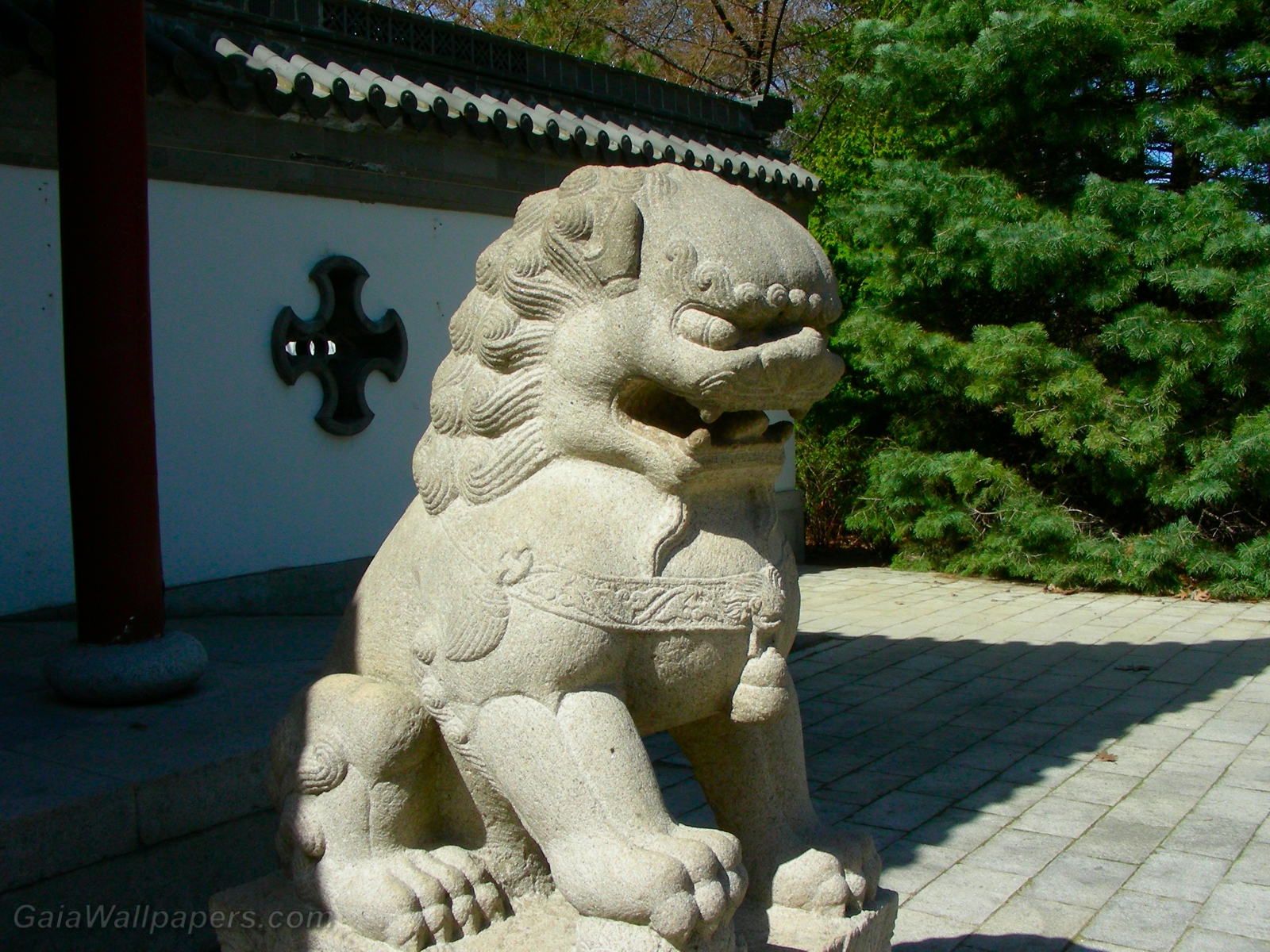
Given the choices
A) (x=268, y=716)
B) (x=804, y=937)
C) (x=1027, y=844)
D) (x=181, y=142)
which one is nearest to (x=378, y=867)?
(x=804, y=937)

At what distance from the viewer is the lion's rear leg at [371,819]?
5.92 feet

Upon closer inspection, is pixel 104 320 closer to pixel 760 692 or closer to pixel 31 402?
pixel 31 402

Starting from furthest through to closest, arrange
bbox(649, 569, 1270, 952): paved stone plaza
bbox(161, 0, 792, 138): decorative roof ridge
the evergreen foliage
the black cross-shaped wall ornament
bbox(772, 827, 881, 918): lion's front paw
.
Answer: the evergreen foliage → bbox(161, 0, 792, 138): decorative roof ridge → the black cross-shaped wall ornament → bbox(649, 569, 1270, 952): paved stone plaza → bbox(772, 827, 881, 918): lion's front paw

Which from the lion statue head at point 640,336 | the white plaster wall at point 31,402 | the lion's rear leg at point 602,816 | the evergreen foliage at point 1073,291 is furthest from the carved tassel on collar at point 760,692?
the evergreen foliage at point 1073,291

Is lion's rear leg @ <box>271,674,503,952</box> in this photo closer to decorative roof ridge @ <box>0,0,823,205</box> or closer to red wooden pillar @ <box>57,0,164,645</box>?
red wooden pillar @ <box>57,0,164,645</box>

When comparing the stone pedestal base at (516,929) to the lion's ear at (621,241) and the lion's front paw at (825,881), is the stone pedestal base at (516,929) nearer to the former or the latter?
the lion's front paw at (825,881)

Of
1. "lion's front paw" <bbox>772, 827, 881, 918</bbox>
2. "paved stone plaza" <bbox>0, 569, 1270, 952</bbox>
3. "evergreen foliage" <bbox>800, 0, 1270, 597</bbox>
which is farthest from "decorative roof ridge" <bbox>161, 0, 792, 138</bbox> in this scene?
"lion's front paw" <bbox>772, 827, 881, 918</bbox>

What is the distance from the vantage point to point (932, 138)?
966 cm

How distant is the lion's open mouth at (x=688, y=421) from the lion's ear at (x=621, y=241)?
0.56 feet

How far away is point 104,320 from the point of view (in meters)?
3.61

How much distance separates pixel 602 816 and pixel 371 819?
44 cm

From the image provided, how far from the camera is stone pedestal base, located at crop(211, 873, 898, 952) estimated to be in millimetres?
1819

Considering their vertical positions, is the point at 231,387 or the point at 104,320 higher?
the point at 104,320

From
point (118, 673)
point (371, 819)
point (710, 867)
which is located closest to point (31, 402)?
point (118, 673)
